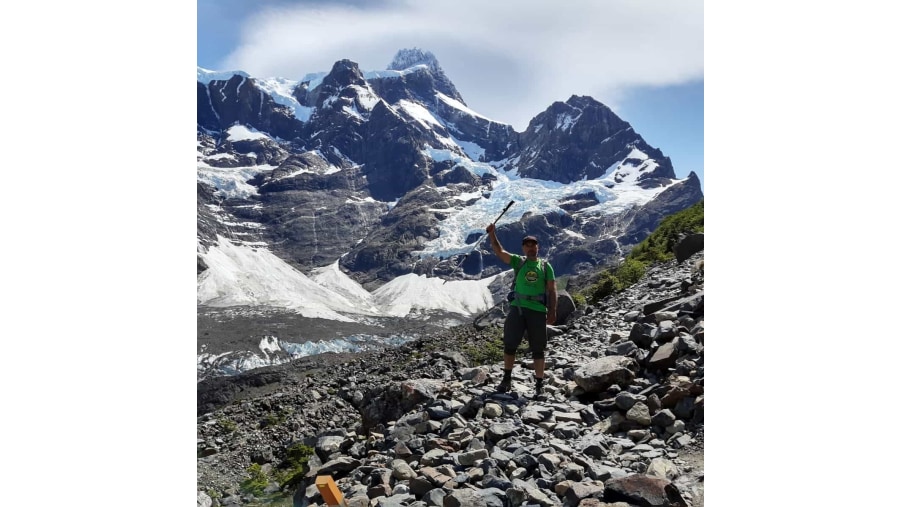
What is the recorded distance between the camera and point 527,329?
7465 millimetres

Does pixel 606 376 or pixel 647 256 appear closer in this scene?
pixel 606 376

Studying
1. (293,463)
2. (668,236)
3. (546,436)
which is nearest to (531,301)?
(546,436)

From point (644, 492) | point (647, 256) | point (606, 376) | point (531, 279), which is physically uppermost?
point (647, 256)

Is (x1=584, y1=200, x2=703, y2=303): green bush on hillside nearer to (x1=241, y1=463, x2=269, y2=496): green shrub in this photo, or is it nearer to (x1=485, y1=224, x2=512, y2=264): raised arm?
(x1=241, y1=463, x2=269, y2=496): green shrub

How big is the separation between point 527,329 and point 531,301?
1.14 feet

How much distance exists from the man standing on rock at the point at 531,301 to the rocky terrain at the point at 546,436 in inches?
22.2

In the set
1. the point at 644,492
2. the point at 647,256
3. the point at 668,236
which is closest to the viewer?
the point at 644,492

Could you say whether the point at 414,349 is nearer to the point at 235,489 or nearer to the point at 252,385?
the point at 235,489

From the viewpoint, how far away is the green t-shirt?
23.8 ft

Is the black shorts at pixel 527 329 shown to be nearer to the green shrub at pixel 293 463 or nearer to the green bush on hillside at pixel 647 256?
the green shrub at pixel 293 463

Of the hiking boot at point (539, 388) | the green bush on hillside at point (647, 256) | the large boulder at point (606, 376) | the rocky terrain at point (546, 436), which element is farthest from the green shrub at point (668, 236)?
the hiking boot at point (539, 388)

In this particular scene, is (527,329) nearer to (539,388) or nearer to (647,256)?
(539,388)

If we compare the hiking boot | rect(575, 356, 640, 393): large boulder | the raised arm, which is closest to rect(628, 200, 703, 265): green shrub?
rect(575, 356, 640, 393): large boulder
